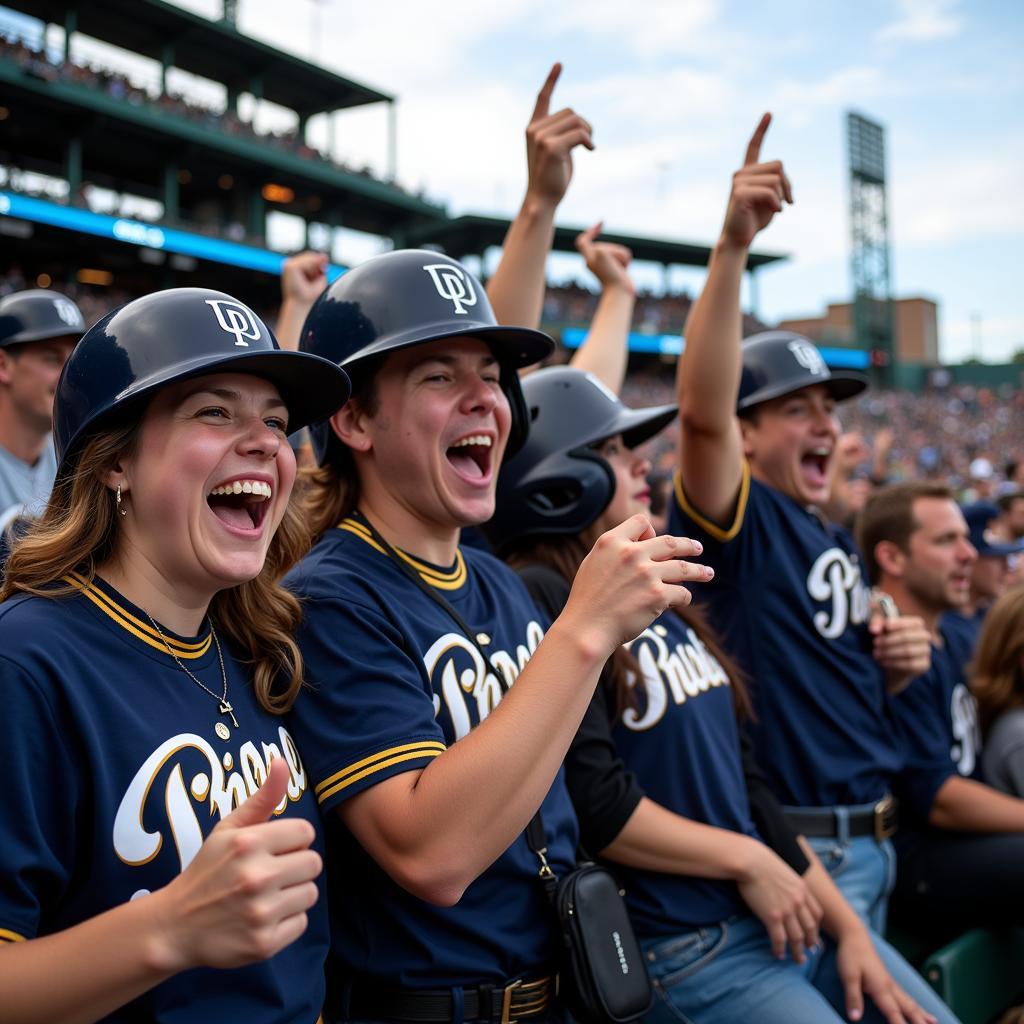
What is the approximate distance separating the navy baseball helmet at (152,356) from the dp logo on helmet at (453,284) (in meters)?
0.46

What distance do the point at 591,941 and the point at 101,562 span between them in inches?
45.9

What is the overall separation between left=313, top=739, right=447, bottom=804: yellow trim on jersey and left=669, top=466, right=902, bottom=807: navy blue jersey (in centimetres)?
158

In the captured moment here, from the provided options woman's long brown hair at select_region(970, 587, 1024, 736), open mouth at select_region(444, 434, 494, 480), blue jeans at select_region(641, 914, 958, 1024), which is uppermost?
open mouth at select_region(444, 434, 494, 480)

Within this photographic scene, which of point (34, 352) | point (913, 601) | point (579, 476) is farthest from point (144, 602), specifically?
point (913, 601)

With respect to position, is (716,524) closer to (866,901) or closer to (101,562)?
(866,901)

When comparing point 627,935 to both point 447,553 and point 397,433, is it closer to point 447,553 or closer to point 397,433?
point 447,553

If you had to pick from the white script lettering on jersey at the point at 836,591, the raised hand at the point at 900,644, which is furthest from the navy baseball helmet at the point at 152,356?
the raised hand at the point at 900,644

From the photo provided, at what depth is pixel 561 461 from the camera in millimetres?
2744

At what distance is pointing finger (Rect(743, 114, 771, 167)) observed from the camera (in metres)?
2.98

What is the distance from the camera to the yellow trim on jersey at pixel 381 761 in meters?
1.66

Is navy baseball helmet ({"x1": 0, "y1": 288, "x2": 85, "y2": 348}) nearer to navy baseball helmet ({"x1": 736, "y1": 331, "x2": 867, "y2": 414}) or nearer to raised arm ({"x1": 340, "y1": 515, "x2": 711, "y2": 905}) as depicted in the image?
navy baseball helmet ({"x1": 736, "y1": 331, "x2": 867, "y2": 414})

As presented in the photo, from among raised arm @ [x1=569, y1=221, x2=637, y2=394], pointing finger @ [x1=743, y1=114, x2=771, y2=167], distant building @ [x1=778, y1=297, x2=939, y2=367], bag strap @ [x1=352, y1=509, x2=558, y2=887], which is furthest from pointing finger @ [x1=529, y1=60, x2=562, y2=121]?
distant building @ [x1=778, y1=297, x2=939, y2=367]

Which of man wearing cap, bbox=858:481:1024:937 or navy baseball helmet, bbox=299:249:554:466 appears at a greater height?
navy baseball helmet, bbox=299:249:554:466

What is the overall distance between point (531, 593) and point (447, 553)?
0.42m
